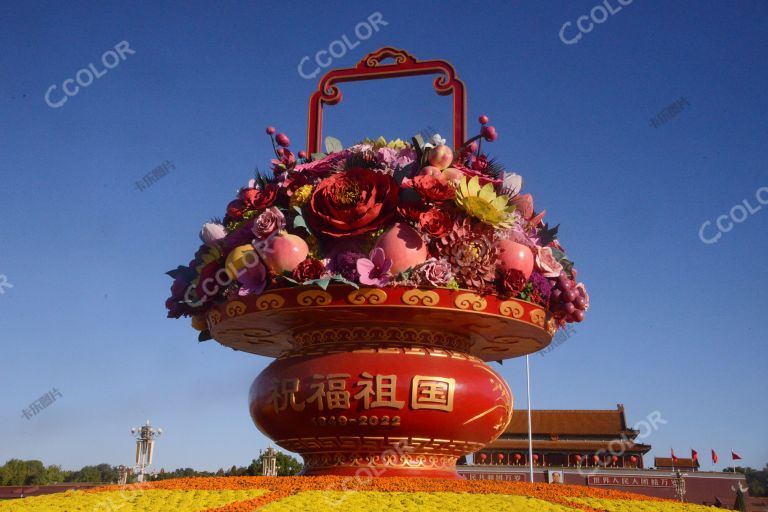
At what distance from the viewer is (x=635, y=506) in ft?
15.8

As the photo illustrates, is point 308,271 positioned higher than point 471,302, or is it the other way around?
point 308,271

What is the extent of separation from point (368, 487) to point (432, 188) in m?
2.17

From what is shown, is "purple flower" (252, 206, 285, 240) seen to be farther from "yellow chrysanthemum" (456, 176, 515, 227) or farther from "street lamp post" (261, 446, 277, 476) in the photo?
"street lamp post" (261, 446, 277, 476)

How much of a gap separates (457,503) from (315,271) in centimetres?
192

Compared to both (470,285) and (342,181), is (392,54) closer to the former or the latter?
(342,181)

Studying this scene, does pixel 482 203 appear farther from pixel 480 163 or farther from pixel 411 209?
pixel 480 163

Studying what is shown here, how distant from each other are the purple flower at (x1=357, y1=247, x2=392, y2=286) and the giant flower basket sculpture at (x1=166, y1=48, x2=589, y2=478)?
10 millimetres

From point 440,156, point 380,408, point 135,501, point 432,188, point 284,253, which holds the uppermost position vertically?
point 440,156

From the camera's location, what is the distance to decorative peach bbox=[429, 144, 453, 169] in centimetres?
587

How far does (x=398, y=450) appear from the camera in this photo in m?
5.52

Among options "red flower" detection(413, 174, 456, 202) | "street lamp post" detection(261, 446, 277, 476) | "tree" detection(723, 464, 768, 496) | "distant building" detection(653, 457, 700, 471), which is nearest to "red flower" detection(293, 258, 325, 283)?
"red flower" detection(413, 174, 456, 202)

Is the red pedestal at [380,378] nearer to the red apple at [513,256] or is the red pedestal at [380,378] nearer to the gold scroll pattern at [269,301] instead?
the gold scroll pattern at [269,301]

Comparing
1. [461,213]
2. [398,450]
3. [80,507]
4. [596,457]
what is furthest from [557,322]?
[596,457]

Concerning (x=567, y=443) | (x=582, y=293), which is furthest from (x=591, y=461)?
(x=582, y=293)
